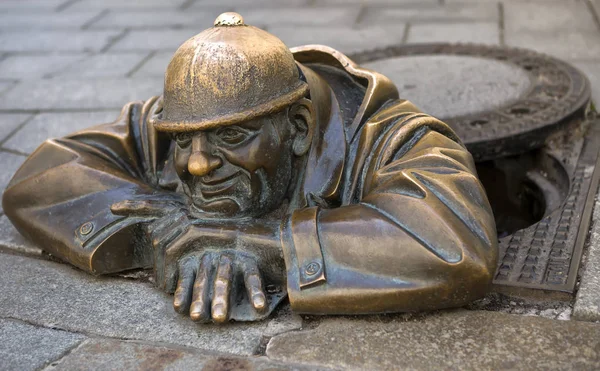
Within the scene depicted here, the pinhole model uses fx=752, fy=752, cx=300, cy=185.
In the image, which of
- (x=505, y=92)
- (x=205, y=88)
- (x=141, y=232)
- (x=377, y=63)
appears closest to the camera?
(x=205, y=88)

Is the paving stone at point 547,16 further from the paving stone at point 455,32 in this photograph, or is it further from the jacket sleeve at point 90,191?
the jacket sleeve at point 90,191

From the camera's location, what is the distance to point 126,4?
676 cm

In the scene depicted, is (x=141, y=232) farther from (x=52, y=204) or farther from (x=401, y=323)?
(x=401, y=323)

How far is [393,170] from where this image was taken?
235 centimetres

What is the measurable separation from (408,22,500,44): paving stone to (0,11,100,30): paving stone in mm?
2835

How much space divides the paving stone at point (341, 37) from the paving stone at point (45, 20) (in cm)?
183

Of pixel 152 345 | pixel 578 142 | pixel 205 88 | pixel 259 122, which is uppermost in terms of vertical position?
pixel 205 88

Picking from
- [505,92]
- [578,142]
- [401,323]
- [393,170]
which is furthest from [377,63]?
[401,323]

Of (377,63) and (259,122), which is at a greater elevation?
(259,122)

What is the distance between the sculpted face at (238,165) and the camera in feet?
7.27

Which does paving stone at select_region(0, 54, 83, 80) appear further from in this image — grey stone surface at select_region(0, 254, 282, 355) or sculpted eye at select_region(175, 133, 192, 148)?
sculpted eye at select_region(175, 133, 192, 148)

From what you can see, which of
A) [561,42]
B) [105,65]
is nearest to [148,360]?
[105,65]

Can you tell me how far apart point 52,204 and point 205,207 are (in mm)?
648

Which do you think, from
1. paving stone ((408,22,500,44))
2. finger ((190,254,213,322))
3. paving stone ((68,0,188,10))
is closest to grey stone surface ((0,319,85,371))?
finger ((190,254,213,322))
